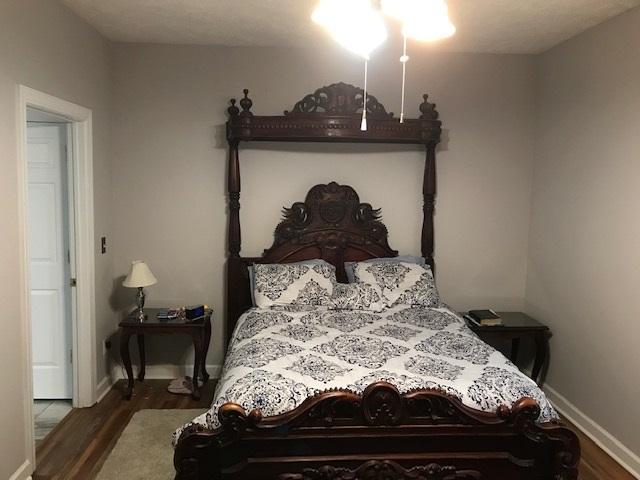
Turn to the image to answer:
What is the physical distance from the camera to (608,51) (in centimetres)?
323

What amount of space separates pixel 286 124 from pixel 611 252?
2.25m

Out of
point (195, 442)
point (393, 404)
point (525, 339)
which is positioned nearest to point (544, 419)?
point (393, 404)

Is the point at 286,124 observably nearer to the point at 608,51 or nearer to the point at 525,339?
the point at 608,51

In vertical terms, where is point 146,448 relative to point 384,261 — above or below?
below

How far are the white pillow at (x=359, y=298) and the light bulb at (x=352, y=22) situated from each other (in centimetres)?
203

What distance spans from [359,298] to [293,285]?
46 centimetres

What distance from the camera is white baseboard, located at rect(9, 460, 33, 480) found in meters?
2.62

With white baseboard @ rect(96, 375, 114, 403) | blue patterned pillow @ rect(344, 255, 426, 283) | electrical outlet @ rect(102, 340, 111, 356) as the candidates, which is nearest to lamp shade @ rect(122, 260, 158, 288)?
electrical outlet @ rect(102, 340, 111, 356)

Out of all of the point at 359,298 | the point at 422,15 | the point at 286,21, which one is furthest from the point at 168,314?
the point at 422,15

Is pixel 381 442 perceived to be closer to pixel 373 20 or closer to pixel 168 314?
pixel 373 20

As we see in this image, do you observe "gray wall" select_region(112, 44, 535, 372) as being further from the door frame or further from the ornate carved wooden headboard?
the door frame

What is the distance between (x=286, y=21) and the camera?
3.34 m

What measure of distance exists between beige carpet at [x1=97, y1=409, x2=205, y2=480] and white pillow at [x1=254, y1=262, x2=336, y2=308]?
0.90 meters

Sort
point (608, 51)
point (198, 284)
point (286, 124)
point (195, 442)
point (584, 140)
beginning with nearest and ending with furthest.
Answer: point (195, 442), point (608, 51), point (584, 140), point (286, 124), point (198, 284)
